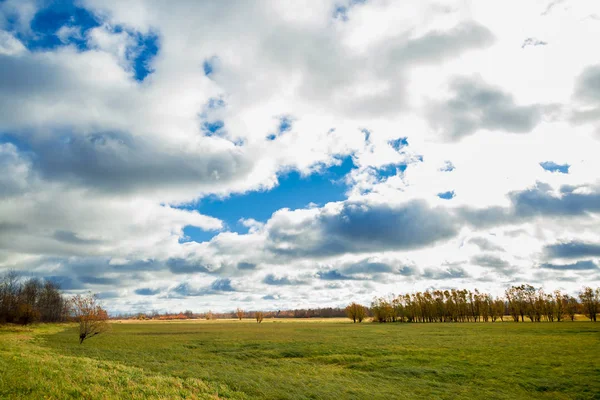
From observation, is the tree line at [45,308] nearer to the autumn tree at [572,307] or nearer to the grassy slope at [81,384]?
the grassy slope at [81,384]

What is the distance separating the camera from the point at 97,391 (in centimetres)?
1889

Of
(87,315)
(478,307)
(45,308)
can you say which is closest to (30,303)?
(45,308)

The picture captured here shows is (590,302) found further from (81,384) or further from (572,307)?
(81,384)

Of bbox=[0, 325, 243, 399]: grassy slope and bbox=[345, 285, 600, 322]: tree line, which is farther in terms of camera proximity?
bbox=[345, 285, 600, 322]: tree line

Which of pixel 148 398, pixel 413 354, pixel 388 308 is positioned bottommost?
pixel 388 308

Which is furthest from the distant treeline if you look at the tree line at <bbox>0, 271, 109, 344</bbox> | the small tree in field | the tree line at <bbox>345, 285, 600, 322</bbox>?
the tree line at <bbox>345, 285, 600, 322</bbox>

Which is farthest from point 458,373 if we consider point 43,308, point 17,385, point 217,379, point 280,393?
point 43,308

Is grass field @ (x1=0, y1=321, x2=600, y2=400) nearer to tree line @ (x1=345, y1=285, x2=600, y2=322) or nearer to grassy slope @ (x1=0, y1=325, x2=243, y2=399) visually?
grassy slope @ (x1=0, y1=325, x2=243, y2=399)

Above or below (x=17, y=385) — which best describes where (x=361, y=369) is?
below

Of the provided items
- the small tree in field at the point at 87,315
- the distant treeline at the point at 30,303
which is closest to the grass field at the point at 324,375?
the small tree in field at the point at 87,315

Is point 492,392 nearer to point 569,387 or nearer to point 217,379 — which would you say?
point 569,387

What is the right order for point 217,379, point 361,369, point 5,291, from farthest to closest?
point 5,291 → point 361,369 → point 217,379

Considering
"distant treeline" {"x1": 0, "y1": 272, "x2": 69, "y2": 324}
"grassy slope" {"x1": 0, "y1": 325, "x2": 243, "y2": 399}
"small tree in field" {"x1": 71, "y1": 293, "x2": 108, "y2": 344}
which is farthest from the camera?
"distant treeline" {"x1": 0, "y1": 272, "x2": 69, "y2": 324}

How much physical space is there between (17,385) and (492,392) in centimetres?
3119
